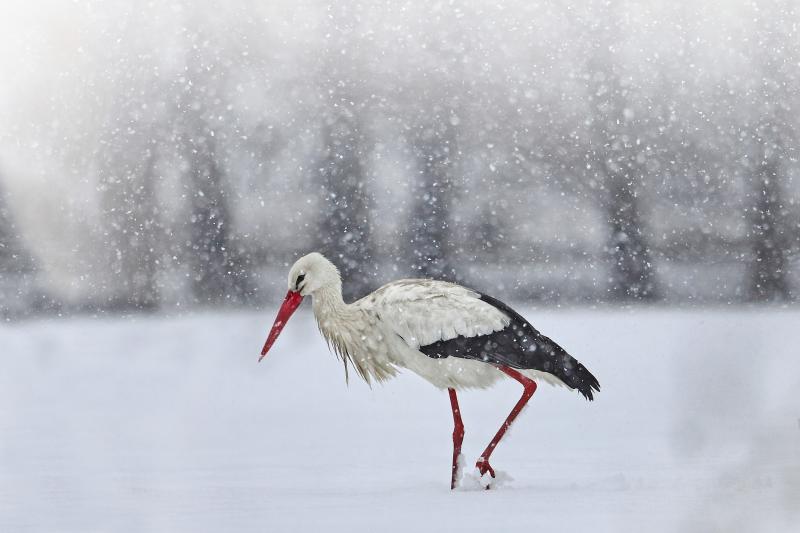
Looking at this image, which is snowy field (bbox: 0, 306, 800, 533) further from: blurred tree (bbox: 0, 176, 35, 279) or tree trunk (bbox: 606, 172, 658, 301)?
tree trunk (bbox: 606, 172, 658, 301)

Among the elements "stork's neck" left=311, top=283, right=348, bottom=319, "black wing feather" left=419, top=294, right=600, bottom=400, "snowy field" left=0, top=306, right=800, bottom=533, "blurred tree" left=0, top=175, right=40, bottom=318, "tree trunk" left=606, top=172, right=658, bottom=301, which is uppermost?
"stork's neck" left=311, top=283, right=348, bottom=319

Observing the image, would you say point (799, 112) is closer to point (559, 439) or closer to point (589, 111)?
point (589, 111)

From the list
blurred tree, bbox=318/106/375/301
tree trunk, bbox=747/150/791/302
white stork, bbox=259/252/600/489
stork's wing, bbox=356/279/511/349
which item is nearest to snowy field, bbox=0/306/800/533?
white stork, bbox=259/252/600/489

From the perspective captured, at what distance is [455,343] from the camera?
5906 mm

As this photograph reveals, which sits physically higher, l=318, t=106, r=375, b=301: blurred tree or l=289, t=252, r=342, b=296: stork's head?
l=289, t=252, r=342, b=296: stork's head

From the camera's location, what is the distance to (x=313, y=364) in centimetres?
1148

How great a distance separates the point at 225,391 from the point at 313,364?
63.5 inches

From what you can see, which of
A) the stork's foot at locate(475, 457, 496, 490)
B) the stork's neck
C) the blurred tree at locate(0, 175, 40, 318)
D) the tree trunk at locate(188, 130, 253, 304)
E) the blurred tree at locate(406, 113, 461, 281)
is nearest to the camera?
the stork's foot at locate(475, 457, 496, 490)

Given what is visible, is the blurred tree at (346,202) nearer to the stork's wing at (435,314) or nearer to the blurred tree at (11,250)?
the blurred tree at (11,250)

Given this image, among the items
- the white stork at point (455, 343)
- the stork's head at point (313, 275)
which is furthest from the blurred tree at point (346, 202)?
the white stork at point (455, 343)

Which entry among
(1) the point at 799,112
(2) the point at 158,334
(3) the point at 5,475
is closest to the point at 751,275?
(1) the point at 799,112

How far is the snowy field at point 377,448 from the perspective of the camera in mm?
4957

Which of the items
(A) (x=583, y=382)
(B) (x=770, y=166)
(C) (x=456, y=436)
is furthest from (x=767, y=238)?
(C) (x=456, y=436)

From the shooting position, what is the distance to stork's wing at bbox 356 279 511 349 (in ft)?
19.4
